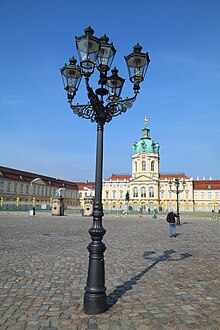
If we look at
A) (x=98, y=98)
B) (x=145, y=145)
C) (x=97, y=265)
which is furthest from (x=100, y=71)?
(x=145, y=145)

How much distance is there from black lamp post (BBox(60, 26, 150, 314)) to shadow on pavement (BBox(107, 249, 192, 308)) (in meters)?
0.55

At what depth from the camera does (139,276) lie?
6.58m

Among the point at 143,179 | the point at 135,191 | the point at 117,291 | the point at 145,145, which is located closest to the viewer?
the point at 117,291

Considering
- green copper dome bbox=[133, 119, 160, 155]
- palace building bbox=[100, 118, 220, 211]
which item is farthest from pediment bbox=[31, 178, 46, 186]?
green copper dome bbox=[133, 119, 160, 155]

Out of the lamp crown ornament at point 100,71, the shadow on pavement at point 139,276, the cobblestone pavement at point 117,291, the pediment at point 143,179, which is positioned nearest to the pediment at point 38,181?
the pediment at point 143,179

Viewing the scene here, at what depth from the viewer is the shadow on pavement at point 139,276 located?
16.7 feet

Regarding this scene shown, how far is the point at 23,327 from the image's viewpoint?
3807 millimetres

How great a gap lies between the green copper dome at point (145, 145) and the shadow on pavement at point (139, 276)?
83.2 metres

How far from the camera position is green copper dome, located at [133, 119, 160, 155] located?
92.6m

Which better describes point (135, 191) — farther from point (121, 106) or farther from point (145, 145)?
point (121, 106)

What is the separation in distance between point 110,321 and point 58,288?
181 centimetres

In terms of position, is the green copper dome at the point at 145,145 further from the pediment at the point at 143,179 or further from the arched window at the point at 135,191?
the arched window at the point at 135,191

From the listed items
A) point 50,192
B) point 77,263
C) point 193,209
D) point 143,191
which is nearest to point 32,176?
point 50,192

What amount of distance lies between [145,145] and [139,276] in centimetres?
8757
